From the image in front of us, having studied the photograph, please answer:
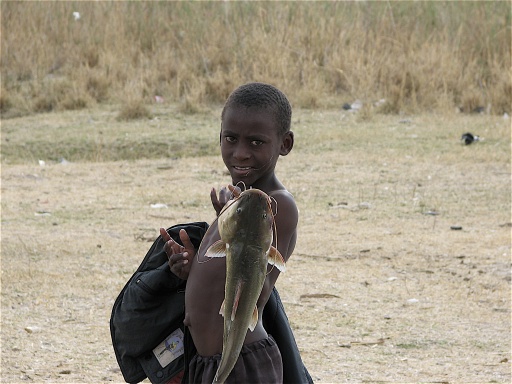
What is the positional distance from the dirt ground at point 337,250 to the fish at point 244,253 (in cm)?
206

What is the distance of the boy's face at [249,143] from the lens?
7.18 ft

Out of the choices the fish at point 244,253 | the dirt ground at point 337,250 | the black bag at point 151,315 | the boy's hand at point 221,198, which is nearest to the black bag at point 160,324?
the black bag at point 151,315

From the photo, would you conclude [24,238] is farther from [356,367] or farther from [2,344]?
[356,367]

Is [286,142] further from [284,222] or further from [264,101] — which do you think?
[284,222]

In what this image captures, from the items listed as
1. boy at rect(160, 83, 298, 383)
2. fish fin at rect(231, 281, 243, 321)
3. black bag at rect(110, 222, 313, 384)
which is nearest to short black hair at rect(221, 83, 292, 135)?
boy at rect(160, 83, 298, 383)

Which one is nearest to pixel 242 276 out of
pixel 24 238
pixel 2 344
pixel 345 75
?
pixel 2 344

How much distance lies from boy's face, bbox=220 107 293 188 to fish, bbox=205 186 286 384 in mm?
425

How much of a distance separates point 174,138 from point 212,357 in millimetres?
6713

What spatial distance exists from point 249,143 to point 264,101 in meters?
0.10

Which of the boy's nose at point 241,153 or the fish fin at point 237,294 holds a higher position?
the boy's nose at point 241,153

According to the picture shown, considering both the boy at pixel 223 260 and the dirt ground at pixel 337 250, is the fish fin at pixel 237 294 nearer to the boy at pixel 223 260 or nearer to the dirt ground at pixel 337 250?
the boy at pixel 223 260

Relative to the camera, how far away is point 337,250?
5594mm

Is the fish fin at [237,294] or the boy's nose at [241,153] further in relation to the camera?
the boy's nose at [241,153]

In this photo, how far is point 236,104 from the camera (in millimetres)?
2219
